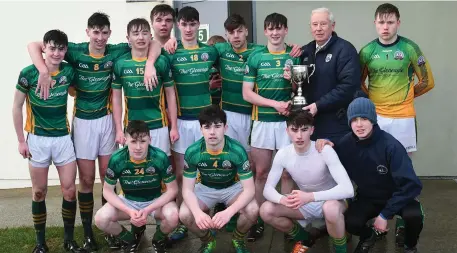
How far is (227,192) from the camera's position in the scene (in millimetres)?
4586

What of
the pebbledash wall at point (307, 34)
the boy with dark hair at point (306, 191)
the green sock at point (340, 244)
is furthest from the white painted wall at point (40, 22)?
the green sock at point (340, 244)

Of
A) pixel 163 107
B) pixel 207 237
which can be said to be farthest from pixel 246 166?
pixel 163 107

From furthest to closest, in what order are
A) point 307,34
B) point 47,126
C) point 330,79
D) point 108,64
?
1. point 307,34
2. point 108,64
3. point 330,79
4. point 47,126

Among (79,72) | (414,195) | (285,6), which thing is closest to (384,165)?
(414,195)

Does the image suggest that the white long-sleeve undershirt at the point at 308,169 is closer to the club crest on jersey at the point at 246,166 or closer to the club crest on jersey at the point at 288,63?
the club crest on jersey at the point at 246,166

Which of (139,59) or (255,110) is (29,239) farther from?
(255,110)

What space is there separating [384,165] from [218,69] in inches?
69.2

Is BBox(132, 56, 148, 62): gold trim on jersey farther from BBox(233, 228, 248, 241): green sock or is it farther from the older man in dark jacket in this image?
BBox(233, 228, 248, 241): green sock

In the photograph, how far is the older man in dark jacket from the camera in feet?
15.1

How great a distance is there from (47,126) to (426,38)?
4.01 metres

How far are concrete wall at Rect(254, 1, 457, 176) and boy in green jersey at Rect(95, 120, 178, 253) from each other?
2707 mm

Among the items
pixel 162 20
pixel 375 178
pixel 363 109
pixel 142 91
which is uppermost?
pixel 162 20

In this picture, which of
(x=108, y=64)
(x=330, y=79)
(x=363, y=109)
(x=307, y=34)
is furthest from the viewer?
(x=307, y=34)

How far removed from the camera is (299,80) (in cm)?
461
